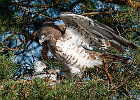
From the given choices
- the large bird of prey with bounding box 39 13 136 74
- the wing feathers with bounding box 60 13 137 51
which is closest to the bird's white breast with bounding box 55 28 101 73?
the large bird of prey with bounding box 39 13 136 74

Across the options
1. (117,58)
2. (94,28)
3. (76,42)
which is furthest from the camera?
(76,42)

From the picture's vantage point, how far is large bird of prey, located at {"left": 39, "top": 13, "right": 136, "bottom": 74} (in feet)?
7.72

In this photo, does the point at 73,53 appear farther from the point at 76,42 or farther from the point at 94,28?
the point at 94,28

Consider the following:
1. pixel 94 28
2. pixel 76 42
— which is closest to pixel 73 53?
pixel 76 42

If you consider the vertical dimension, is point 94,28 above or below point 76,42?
above

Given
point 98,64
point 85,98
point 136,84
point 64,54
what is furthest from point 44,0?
point 85,98

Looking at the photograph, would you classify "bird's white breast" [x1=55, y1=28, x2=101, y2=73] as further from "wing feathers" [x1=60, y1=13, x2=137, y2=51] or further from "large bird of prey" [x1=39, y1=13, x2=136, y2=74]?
"wing feathers" [x1=60, y1=13, x2=137, y2=51]

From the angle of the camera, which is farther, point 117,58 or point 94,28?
point 117,58

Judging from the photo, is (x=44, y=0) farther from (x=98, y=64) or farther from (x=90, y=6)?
(x=98, y=64)

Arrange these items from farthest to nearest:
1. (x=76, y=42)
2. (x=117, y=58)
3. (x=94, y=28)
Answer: (x=76, y=42)
(x=117, y=58)
(x=94, y=28)

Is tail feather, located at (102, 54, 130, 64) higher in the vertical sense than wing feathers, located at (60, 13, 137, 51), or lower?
lower

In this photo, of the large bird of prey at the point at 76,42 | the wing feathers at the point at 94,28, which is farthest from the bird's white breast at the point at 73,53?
the wing feathers at the point at 94,28

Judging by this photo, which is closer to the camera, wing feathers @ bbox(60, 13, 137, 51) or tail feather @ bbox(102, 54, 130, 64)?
wing feathers @ bbox(60, 13, 137, 51)

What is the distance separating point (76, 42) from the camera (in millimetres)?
2570
